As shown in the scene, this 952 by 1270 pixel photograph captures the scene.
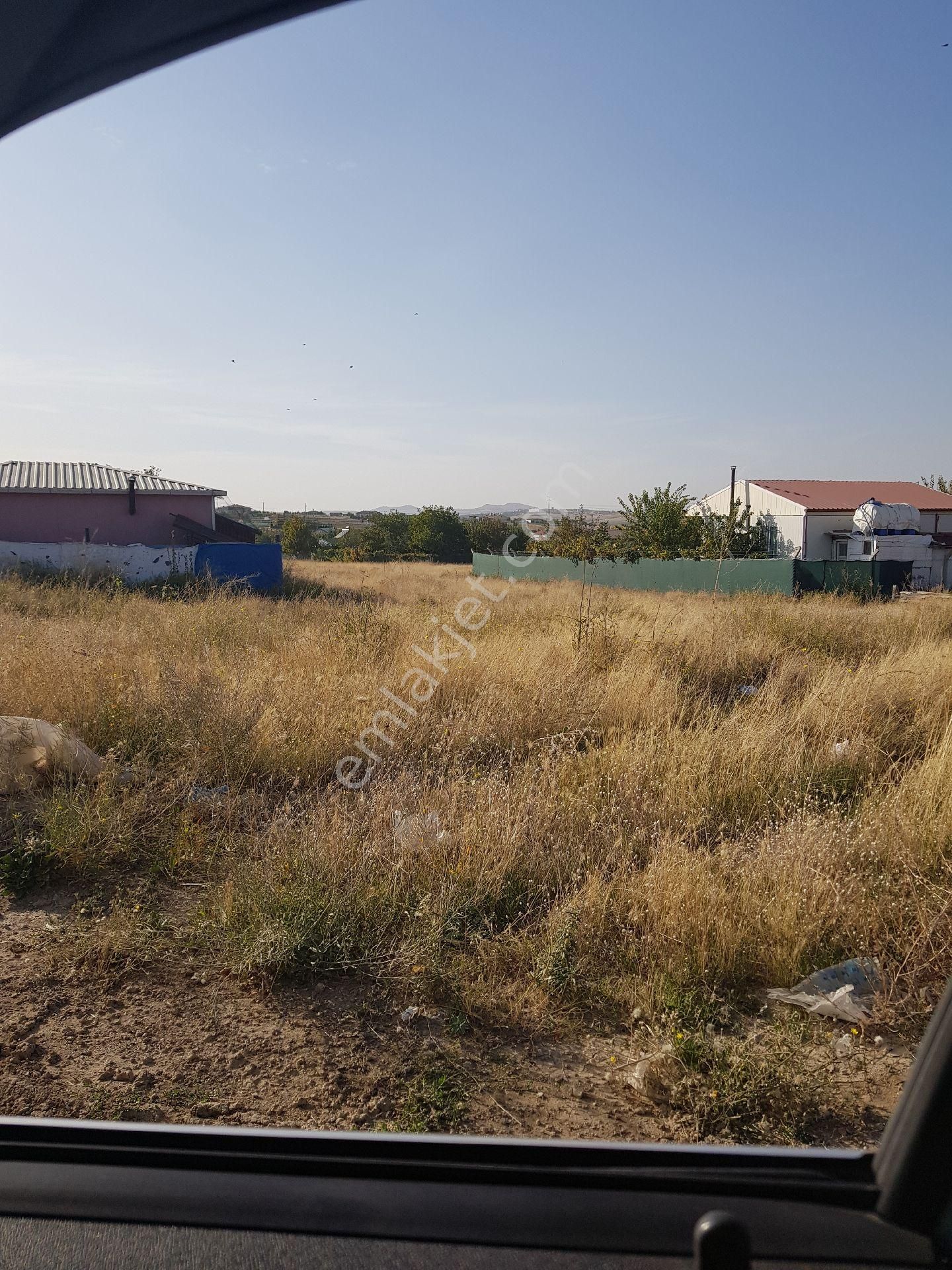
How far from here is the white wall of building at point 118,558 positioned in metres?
21.3

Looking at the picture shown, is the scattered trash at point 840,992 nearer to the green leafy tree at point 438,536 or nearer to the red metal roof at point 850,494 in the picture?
the red metal roof at point 850,494

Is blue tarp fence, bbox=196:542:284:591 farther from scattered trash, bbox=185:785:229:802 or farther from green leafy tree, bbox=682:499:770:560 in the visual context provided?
green leafy tree, bbox=682:499:770:560

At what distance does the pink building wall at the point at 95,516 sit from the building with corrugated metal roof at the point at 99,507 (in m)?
0.02

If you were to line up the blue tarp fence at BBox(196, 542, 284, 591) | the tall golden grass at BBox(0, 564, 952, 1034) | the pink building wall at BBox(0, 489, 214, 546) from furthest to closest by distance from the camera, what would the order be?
the pink building wall at BBox(0, 489, 214, 546) → the blue tarp fence at BBox(196, 542, 284, 591) → the tall golden grass at BBox(0, 564, 952, 1034)

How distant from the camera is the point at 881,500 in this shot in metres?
44.6

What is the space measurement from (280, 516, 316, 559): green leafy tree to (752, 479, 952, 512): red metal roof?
95.2ft

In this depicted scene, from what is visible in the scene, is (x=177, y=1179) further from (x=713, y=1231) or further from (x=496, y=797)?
(x=496, y=797)

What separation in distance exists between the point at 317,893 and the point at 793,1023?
1963 mm

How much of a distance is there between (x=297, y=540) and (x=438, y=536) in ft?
31.7

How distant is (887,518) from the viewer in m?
38.8

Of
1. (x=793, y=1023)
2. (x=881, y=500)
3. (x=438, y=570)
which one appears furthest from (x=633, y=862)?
(x=881, y=500)

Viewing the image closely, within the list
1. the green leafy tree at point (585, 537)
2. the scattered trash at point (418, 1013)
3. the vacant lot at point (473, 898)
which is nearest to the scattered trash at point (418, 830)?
the vacant lot at point (473, 898)

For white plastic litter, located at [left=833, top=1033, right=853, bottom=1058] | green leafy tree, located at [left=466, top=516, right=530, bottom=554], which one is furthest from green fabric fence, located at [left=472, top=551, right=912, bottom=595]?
white plastic litter, located at [left=833, top=1033, right=853, bottom=1058]

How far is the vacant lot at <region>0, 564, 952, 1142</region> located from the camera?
2.58m
